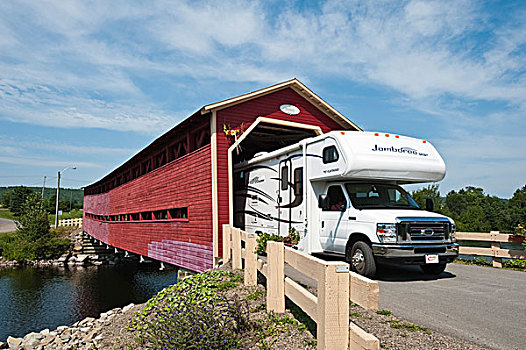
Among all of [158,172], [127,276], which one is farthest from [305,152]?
[127,276]

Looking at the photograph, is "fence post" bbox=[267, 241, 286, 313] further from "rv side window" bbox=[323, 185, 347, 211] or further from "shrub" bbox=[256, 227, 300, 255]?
"shrub" bbox=[256, 227, 300, 255]

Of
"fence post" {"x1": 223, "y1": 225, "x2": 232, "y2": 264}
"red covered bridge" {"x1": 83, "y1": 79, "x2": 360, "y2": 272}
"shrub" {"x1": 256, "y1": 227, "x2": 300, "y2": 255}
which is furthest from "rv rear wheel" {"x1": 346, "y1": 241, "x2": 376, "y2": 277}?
"red covered bridge" {"x1": 83, "y1": 79, "x2": 360, "y2": 272}

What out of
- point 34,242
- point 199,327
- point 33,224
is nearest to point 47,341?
point 199,327

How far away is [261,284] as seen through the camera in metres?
7.83

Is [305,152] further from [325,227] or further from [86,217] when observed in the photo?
[86,217]

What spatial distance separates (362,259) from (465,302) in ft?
6.99

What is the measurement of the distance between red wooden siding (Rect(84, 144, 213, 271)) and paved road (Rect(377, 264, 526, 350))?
5851 millimetres

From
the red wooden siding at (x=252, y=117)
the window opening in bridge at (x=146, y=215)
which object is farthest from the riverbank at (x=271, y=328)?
the window opening in bridge at (x=146, y=215)

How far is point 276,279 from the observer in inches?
235

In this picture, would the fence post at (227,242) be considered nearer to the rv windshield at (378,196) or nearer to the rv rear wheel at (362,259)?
the rv rear wheel at (362,259)

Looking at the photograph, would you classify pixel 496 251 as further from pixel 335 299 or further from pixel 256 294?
pixel 335 299

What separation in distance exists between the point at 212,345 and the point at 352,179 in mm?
5249

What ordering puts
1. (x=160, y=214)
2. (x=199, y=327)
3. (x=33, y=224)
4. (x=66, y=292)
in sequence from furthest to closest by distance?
1. (x=33, y=224)
2. (x=66, y=292)
3. (x=160, y=214)
4. (x=199, y=327)

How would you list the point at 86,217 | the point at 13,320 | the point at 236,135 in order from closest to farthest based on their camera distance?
the point at 236,135, the point at 13,320, the point at 86,217
